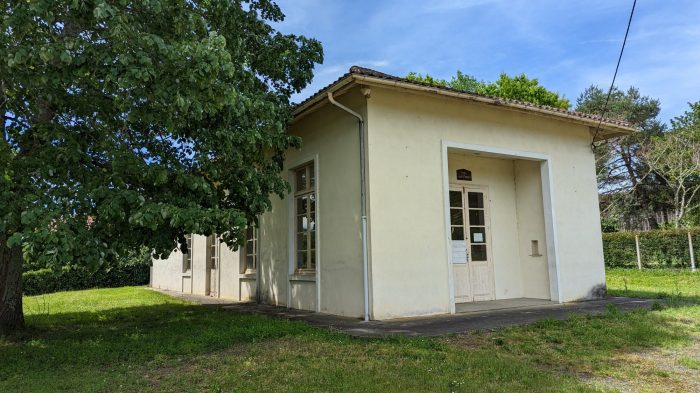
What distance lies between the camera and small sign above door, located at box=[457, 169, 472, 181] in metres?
9.51

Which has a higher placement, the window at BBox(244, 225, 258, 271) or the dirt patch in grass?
the window at BBox(244, 225, 258, 271)

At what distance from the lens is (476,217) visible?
31.4 feet

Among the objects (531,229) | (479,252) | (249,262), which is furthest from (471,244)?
(249,262)

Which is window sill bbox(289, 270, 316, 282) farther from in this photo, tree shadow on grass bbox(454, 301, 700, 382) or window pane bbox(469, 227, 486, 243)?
tree shadow on grass bbox(454, 301, 700, 382)

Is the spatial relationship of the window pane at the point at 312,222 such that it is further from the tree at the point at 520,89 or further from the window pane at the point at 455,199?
the tree at the point at 520,89

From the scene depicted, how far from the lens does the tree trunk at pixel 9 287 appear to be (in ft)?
21.9

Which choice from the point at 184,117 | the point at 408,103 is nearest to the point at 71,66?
the point at 184,117

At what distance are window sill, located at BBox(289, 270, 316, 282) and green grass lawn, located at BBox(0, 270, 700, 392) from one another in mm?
1597

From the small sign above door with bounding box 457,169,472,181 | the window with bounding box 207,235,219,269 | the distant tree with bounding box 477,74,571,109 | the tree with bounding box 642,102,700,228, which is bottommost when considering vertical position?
the window with bounding box 207,235,219,269

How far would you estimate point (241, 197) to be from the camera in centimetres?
698

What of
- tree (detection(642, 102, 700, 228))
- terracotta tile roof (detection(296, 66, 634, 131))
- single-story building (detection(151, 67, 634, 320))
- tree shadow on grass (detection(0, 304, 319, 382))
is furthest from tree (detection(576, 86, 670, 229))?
tree shadow on grass (detection(0, 304, 319, 382))

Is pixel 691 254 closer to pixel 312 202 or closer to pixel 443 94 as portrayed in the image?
pixel 443 94

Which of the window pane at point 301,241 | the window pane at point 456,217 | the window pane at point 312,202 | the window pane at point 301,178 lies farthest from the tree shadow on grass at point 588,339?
the window pane at point 301,178

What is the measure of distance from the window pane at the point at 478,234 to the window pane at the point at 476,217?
0.40ft
